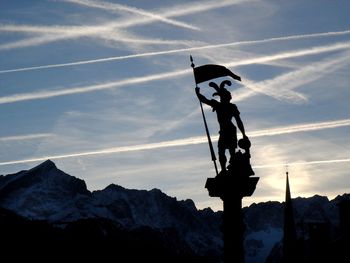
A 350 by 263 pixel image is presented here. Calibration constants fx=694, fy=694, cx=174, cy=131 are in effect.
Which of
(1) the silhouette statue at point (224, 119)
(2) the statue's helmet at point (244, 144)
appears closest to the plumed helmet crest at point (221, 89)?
(1) the silhouette statue at point (224, 119)

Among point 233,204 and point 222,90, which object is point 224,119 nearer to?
point 222,90

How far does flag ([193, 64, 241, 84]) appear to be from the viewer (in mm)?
14648

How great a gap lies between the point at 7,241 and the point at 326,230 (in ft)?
107

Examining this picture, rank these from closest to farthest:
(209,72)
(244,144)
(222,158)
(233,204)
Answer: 1. (233,204)
2. (244,144)
3. (222,158)
4. (209,72)

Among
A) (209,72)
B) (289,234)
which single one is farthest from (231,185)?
(289,234)

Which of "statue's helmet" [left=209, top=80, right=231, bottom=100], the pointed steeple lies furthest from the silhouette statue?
the pointed steeple

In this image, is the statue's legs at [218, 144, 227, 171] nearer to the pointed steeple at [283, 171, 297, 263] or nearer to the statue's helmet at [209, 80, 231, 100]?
the statue's helmet at [209, 80, 231, 100]

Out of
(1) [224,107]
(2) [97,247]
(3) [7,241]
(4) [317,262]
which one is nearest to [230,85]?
A: (1) [224,107]

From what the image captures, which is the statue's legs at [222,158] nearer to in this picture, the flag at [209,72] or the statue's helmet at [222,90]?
the statue's helmet at [222,90]

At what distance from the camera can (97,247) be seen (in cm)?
10450

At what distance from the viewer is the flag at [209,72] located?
14648mm

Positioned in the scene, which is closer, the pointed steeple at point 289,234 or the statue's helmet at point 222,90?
the statue's helmet at point 222,90

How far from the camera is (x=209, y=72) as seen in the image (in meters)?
14.8

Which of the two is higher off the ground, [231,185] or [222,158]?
[222,158]
